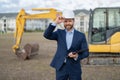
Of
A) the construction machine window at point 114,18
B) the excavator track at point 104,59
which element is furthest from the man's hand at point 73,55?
the construction machine window at point 114,18

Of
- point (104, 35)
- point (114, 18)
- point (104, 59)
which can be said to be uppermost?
point (114, 18)

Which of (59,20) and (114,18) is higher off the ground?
(114,18)

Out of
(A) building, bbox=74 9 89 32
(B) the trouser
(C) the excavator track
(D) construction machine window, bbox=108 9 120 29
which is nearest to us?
(B) the trouser

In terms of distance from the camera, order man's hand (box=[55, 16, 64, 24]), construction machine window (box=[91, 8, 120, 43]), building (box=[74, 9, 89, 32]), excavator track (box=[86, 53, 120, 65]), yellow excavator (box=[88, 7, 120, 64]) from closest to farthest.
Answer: man's hand (box=[55, 16, 64, 24]) → yellow excavator (box=[88, 7, 120, 64]) → excavator track (box=[86, 53, 120, 65]) → construction machine window (box=[91, 8, 120, 43]) → building (box=[74, 9, 89, 32])

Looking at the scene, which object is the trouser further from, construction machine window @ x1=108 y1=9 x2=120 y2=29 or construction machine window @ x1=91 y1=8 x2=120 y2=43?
construction machine window @ x1=108 y1=9 x2=120 y2=29

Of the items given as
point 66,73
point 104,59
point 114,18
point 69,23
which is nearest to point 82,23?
point 114,18

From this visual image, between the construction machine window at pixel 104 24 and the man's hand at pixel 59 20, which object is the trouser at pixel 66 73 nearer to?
the man's hand at pixel 59 20

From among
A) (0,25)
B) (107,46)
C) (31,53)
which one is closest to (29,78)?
(107,46)

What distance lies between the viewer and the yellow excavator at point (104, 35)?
14.3 meters

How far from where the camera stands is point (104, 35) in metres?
14.9

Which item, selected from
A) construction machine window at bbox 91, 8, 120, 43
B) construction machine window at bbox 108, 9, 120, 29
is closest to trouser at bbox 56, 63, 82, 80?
construction machine window at bbox 91, 8, 120, 43

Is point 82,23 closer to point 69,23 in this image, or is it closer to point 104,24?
point 104,24

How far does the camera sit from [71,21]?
5402mm

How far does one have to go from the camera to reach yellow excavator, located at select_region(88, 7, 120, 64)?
564 inches
